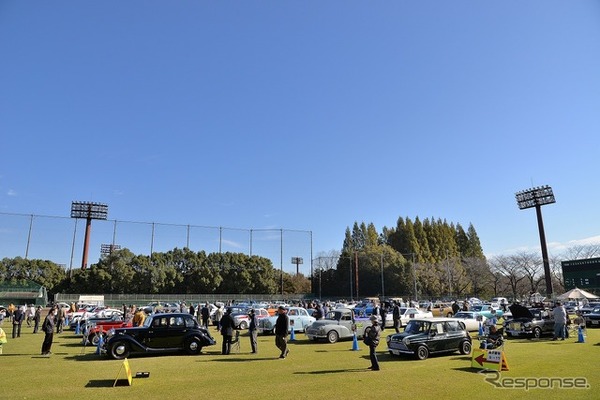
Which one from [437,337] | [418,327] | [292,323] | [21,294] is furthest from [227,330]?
[21,294]

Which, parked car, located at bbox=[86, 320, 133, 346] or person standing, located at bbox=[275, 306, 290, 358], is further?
parked car, located at bbox=[86, 320, 133, 346]

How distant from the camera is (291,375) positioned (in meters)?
11.5

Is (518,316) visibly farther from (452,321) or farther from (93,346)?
(93,346)

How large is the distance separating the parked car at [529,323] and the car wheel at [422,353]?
31.3 ft

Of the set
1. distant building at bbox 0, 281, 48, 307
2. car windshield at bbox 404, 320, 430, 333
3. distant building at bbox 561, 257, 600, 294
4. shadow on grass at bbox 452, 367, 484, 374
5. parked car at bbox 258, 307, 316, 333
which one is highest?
distant building at bbox 561, 257, 600, 294

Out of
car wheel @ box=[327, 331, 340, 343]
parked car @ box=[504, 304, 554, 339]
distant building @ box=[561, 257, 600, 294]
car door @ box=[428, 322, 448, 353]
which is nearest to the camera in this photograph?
car door @ box=[428, 322, 448, 353]

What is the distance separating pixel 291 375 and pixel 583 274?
76758 mm

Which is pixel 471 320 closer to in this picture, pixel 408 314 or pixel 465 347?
pixel 408 314

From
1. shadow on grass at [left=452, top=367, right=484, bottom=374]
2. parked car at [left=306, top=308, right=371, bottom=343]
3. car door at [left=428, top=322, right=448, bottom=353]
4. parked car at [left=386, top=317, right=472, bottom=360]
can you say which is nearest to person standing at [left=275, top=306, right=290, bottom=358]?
parked car at [left=386, top=317, right=472, bottom=360]

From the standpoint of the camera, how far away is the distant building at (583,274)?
6931 centimetres

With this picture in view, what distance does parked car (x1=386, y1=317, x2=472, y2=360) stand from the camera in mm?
14125

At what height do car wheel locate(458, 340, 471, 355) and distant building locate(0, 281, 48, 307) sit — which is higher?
distant building locate(0, 281, 48, 307)

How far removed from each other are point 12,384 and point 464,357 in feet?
43.5

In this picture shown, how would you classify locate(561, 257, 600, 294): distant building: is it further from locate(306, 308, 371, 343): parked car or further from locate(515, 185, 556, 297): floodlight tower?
locate(306, 308, 371, 343): parked car
